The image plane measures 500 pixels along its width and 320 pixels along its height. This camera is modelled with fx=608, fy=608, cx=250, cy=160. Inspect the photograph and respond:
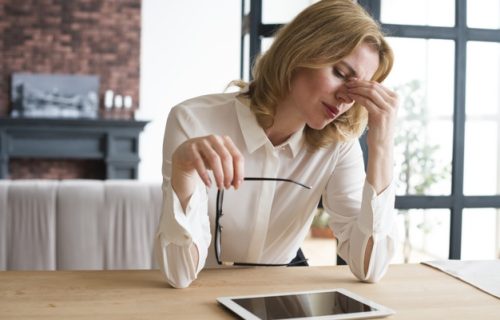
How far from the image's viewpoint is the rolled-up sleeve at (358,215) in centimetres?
131

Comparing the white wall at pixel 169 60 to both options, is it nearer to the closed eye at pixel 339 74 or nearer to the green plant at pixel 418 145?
the green plant at pixel 418 145

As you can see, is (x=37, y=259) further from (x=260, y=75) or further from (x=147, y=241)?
(x=260, y=75)

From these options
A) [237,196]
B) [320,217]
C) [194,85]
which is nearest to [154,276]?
[237,196]

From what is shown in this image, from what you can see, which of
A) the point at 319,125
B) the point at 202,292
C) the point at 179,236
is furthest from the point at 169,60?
the point at 202,292

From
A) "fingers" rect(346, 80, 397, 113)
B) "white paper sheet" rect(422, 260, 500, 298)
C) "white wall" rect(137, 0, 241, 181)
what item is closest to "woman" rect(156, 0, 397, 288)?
"fingers" rect(346, 80, 397, 113)

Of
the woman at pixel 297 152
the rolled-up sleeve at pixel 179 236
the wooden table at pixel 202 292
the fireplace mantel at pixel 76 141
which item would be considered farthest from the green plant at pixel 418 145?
the fireplace mantel at pixel 76 141

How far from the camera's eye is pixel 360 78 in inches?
54.1

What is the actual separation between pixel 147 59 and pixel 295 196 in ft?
17.4

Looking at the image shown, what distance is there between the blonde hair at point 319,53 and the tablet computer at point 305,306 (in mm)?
527

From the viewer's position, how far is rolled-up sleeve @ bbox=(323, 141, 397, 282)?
1.31 meters

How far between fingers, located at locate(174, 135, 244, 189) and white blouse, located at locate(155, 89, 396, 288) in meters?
0.19

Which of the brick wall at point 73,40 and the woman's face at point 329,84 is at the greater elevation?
the brick wall at point 73,40

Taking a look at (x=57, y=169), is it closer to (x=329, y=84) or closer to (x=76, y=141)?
(x=76, y=141)

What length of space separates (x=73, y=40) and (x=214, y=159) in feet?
19.2
